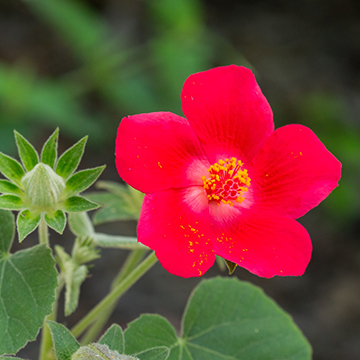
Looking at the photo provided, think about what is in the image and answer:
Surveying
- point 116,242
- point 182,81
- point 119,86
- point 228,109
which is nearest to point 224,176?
point 228,109

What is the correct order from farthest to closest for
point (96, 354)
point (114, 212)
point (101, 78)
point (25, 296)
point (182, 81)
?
point (101, 78) → point (182, 81) → point (114, 212) → point (25, 296) → point (96, 354)

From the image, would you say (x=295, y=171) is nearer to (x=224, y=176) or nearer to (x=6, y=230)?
(x=224, y=176)

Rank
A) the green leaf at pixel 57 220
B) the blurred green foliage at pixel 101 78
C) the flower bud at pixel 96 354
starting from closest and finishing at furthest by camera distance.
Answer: the flower bud at pixel 96 354, the green leaf at pixel 57 220, the blurred green foliage at pixel 101 78

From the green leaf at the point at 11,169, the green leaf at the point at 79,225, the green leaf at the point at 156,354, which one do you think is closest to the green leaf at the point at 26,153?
the green leaf at the point at 11,169

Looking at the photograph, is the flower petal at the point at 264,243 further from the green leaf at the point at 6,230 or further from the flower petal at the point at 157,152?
the green leaf at the point at 6,230

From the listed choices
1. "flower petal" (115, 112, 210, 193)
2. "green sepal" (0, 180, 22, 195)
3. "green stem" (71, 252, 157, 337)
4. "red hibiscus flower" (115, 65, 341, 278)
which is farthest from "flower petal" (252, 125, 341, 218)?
"green sepal" (0, 180, 22, 195)

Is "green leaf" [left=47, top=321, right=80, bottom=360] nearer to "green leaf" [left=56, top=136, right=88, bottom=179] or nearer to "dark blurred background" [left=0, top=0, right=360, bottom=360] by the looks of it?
"green leaf" [left=56, top=136, right=88, bottom=179]
